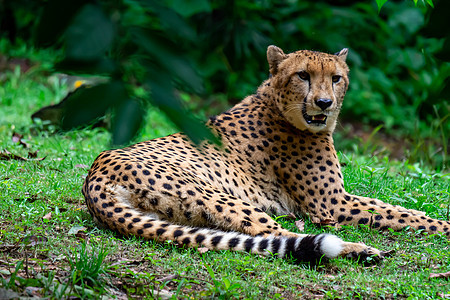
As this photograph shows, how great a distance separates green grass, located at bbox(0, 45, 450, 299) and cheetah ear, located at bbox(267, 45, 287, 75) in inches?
53.4

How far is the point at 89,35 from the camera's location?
1197 millimetres

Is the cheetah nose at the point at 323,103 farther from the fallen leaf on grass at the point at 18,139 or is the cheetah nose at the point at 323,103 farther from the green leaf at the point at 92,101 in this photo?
the fallen leaf on grass at the point at 18,139

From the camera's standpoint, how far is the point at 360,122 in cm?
1065

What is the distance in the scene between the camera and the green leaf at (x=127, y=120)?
48.8 inches

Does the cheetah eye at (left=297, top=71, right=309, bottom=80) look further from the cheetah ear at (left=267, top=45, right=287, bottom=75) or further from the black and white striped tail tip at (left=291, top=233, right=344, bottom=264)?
the black and white striped tail tip at (left=291, top=233, right=344, bottom=264)

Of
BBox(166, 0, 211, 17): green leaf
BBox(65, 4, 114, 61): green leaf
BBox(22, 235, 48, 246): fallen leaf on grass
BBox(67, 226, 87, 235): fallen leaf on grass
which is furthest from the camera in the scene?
BBox(67, 226, 87, 235): fallen leaf on grass

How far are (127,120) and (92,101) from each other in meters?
0.09

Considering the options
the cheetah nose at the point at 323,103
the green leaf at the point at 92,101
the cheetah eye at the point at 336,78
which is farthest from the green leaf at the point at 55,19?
the cheetah eye at the point at 336,78

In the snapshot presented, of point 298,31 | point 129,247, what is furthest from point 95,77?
point 298,31

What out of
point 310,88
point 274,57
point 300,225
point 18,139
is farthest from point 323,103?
point 18,139

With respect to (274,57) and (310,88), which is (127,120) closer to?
(310,88)

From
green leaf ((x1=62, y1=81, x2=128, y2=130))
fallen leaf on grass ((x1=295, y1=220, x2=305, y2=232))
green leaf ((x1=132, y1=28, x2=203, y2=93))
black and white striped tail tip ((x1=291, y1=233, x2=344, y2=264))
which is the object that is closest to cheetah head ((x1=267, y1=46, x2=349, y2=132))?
fallen leaf on grass ((x1=295, y1=220, x2=305, y2=232))

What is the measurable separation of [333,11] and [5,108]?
5.16 metres

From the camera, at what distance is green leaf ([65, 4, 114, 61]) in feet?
3.88
